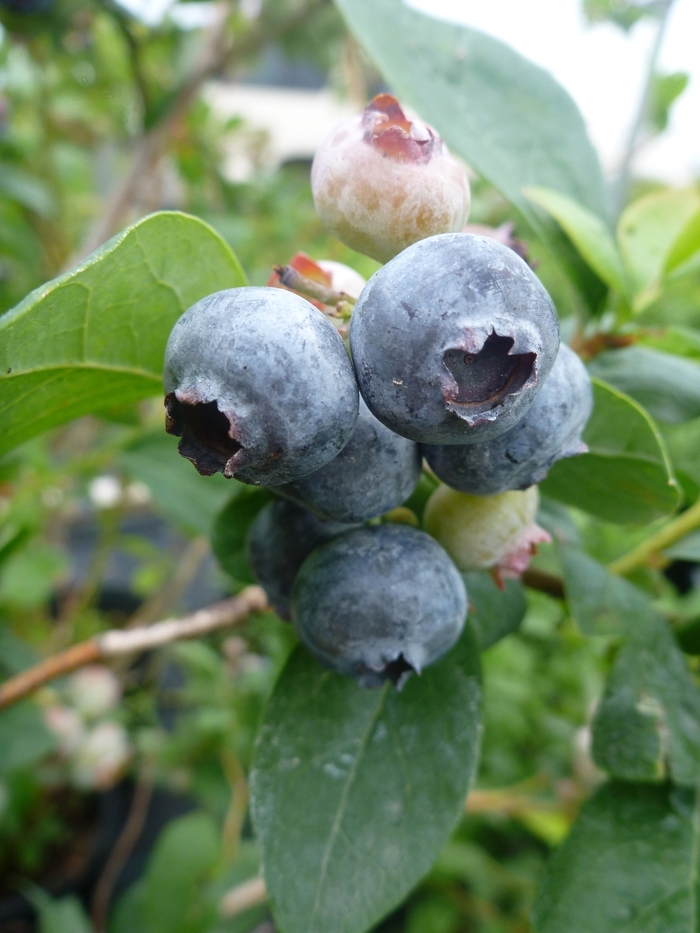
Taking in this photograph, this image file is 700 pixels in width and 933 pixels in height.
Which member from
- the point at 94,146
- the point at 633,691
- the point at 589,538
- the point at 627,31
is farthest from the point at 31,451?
the point at 627,31

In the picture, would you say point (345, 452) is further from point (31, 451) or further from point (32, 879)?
point (32, 879)

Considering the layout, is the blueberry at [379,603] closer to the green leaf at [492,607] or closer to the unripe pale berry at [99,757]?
the green leaf at [492,607]

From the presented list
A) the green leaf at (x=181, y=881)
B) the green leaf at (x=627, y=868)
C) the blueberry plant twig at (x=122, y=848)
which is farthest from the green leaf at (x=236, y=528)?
the blueberry plant twig at (x=122, y=848)

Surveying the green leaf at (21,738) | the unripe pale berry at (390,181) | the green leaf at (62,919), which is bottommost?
the green leaf at (62,919)

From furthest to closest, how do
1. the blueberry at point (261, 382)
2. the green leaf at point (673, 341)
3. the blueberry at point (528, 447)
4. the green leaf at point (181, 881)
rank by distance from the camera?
the green leaf at point (181, 881) → the green leaf at point (673, 341) → the blueberry at point (528, 447) → the blueberry at point (261, 382)

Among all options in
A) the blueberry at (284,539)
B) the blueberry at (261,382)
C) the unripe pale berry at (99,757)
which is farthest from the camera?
the unripe pale berry at (99,757)

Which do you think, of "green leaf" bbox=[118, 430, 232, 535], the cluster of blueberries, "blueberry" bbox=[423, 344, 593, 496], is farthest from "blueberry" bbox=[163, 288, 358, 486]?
"green leaf" bbox=[118, 430, 232, 535]

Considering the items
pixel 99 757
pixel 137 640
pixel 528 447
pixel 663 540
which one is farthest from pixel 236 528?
pixel 99 757
